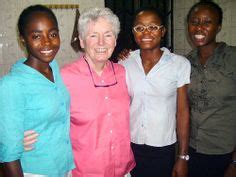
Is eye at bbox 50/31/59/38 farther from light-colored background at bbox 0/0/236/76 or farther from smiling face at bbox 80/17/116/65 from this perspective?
light-colored background at bbox 0/0/236/76

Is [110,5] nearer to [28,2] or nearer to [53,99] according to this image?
[28,2]

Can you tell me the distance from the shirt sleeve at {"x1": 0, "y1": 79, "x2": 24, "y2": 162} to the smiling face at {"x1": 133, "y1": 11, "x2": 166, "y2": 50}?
88 centimetres

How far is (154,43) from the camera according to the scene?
1.78m

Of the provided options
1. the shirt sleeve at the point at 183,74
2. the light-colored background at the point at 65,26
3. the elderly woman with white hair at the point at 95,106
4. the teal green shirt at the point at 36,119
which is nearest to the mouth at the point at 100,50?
the elderly woman with white hair at the point at 95,106

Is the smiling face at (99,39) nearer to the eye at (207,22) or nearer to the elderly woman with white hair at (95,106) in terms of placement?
the elderly woman with white hair at (95,106)

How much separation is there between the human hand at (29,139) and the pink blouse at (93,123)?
330 millimetres


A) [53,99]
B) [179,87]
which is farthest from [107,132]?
[179,87]

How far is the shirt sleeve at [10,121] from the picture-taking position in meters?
1.20

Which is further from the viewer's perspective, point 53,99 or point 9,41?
point 9,41

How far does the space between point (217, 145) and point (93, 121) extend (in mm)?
912

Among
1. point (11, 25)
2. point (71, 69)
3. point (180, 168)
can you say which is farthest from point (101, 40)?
point (11, 25)

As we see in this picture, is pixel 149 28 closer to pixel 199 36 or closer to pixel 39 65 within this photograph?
pixel 199 36

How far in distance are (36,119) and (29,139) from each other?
0.10m

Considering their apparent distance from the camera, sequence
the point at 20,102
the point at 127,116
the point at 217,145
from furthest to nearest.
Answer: the point at 217,145, the point at 127,116, the point at 20,102
